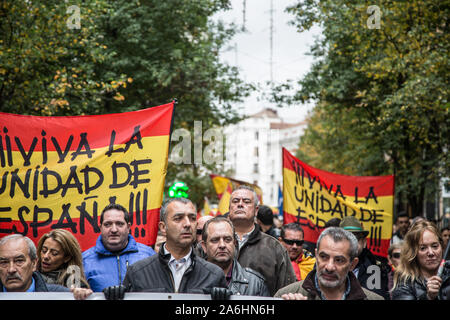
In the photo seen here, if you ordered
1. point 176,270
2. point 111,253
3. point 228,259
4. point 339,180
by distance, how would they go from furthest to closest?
point 339,180
point 111,253
point 228,259
point 176,270

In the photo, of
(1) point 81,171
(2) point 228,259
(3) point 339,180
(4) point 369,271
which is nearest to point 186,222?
(2) point 228,259

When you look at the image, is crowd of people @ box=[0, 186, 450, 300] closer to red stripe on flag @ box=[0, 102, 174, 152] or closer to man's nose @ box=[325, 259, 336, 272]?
man's nose @ box=[325, 259, 336, 272]

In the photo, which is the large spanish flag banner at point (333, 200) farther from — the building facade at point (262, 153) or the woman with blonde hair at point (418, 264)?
the building facade at point (262, 153)

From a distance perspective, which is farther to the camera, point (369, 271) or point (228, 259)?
Result: point (369, 271)

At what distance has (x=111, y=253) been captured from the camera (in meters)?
5.82

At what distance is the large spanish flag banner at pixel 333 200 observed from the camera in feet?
32.5

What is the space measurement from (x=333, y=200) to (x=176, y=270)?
20.0 feet

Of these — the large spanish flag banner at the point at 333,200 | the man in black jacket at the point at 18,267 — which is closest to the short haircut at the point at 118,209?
the man in black jacket at the point at 18,267

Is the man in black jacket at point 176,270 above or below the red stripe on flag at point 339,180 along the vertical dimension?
below

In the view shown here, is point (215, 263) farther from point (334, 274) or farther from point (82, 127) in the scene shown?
point (82, 127)

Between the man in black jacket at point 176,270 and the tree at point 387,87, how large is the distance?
895 centimetres

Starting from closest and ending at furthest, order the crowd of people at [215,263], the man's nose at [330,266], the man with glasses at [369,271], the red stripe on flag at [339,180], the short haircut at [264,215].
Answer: the man's nose at [330,266], the crowd of people at [215,263], the man with glasses at [369,271], the short haircut at [264,215], the red stripe on flag at [339,180]
